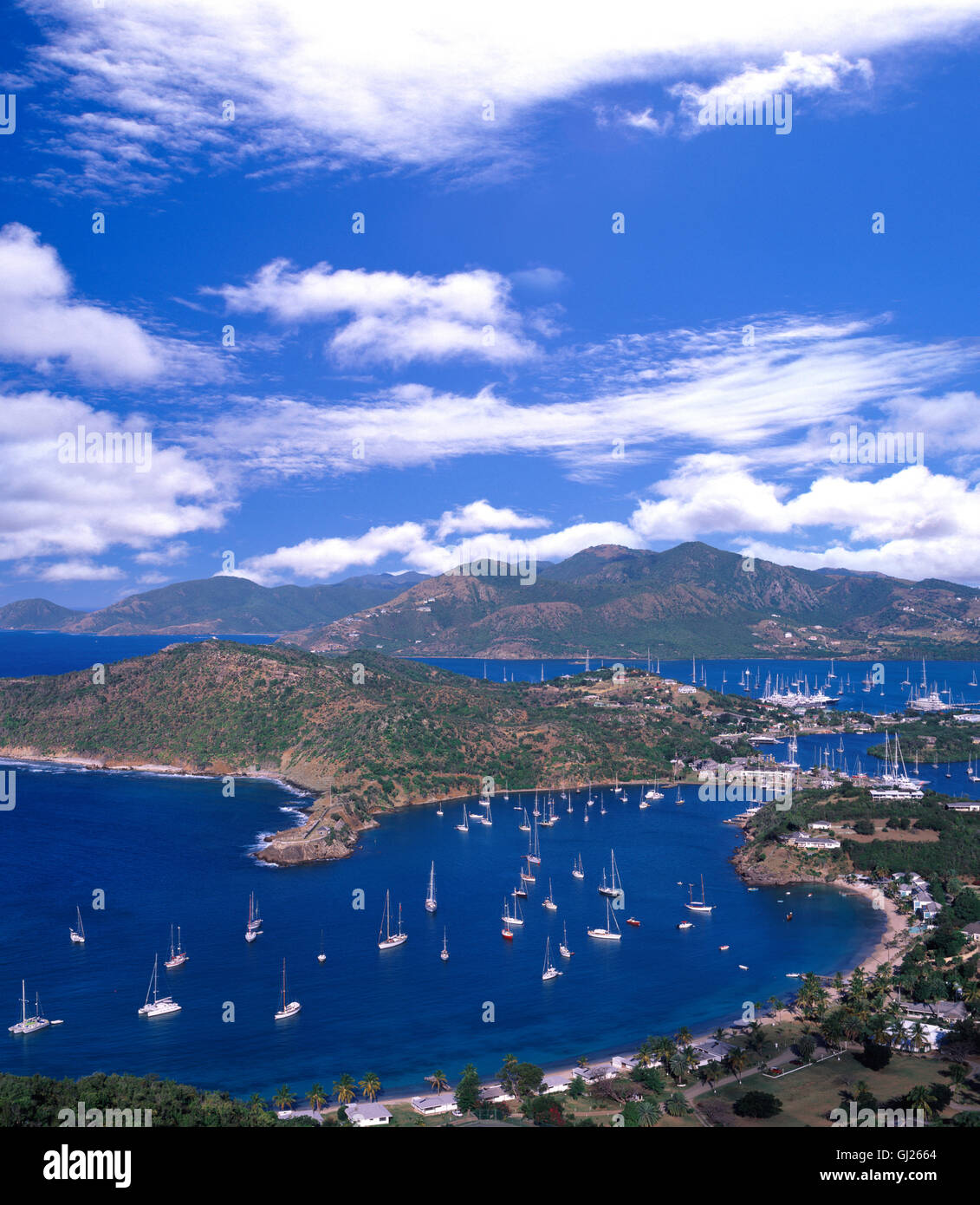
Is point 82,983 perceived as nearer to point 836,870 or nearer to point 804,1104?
point 804,1104

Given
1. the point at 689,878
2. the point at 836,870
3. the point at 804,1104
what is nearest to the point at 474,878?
the point at 689,878

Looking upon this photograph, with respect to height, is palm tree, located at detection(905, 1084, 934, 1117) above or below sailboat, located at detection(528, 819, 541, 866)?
above

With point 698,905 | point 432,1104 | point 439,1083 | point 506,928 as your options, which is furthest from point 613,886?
point 432,1104

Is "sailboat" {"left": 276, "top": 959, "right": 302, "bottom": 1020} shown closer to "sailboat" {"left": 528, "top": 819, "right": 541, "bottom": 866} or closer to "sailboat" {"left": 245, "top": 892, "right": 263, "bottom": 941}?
"sailboat" {"left": 245, "top": 892, "right": 263, "bottom": 941}

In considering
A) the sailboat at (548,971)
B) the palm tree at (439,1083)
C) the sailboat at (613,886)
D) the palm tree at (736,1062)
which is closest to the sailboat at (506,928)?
the sailboat at (548,971)

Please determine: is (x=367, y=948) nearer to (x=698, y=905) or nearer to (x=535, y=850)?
(x=698, y=905)

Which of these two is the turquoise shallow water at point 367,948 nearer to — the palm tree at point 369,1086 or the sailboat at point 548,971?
the sailboat at point 548,971

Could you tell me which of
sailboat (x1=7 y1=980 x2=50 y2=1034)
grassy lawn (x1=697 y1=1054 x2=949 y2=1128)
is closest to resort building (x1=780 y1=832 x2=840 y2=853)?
grassy lawn (x1=697 y1=1054 x2=949 y2=1128)
